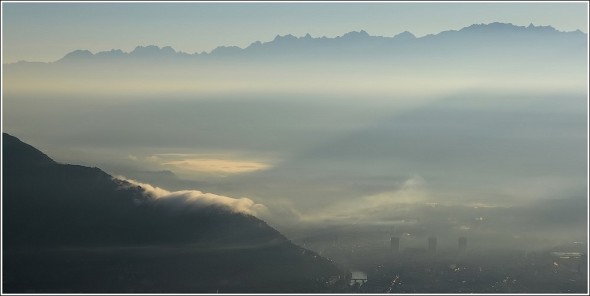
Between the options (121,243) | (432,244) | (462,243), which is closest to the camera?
(121,243)

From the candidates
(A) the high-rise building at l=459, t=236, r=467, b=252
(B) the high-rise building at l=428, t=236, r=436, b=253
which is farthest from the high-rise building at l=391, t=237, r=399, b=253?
(A) the high-rise building at l=459, t=236, r=467, b=252

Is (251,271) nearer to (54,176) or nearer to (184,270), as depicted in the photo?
A: (184,270)

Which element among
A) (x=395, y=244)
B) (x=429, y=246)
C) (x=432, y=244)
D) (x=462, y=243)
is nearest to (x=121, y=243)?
(x=395, y=244)

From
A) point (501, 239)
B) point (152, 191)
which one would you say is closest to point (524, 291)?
point (501, 239)

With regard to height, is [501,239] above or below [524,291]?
above

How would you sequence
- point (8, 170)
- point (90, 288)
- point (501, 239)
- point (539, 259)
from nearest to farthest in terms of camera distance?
point (90, 288)
point (8, 170)
point (539, 259)
point (501, 239)

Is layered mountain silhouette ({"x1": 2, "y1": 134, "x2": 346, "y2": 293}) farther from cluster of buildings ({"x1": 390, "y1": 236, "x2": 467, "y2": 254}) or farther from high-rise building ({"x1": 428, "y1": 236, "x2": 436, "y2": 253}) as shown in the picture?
high-rise building ({"x1": 428, "y1": 236, "x2": 436, "y2": 253})

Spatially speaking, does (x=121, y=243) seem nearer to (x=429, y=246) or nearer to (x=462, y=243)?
(x=429, y=246)

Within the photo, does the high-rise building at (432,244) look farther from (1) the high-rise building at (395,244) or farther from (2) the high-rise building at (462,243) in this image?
(1) the high-rise building at (395,244)

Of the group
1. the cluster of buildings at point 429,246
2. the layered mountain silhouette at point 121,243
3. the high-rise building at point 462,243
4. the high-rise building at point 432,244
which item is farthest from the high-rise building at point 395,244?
the layered mountain silhouette at point 121,243
